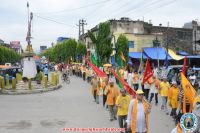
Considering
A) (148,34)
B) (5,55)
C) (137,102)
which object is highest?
(148,34)

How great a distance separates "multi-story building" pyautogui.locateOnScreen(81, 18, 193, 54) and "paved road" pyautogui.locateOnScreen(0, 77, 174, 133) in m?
45.3

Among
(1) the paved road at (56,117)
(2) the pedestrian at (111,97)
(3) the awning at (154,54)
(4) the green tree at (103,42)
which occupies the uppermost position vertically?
(4) the green tree at (103,42)

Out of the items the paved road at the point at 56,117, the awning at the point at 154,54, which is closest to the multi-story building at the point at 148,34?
the awning at the point at 154,54

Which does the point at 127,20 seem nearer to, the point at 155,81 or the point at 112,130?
the point at 155,81

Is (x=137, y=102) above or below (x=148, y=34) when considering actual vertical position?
below

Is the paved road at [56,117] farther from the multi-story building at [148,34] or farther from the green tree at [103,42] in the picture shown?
the multi-story building at [148,34]

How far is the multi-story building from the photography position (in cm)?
6894

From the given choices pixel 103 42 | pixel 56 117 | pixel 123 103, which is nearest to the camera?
pixel 123 103

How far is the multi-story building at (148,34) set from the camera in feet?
226

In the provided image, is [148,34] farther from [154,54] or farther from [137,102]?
[137,102]

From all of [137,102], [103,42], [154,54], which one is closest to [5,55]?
[103,42]

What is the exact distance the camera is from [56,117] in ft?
54.7

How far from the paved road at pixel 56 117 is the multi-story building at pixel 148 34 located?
45316 millimetres

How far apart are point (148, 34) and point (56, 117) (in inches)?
2157
